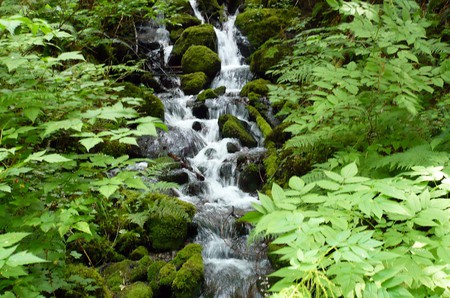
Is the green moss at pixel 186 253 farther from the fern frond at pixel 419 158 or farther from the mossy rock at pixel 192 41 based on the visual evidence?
the mossy rock at pixel 192 41

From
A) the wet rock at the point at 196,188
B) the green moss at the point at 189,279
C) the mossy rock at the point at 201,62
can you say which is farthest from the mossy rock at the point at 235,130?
the green moss at the point at 189,279

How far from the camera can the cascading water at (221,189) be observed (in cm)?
463

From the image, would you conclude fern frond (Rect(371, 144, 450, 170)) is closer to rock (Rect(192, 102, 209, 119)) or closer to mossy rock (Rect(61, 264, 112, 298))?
mossy rock (Rect(61, 264, 112, 298))

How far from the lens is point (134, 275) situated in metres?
4.19

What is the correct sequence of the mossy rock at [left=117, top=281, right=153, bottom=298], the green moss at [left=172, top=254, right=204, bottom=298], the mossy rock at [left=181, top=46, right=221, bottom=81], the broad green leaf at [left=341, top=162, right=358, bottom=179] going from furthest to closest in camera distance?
1. the mossy rock at [left=181, top=46, right=221, bottom=81]
2. the green moss at [left=172, top=254, right=204, bottom=298]
3. the mossy rock at [left=117, top=281, right=153, bottom=298]
4. the broad green leaf at [left=341, top=162, right=358, bottom=179]

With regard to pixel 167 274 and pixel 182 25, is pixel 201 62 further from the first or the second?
pixel 167 274

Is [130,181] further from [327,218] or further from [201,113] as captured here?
[201,113]

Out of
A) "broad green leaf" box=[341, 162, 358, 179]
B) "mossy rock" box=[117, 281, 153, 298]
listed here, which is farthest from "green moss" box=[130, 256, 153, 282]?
"broad green leaf" box=[341, 162, 358, 179]

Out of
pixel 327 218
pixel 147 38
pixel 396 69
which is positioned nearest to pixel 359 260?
pixel 327 218

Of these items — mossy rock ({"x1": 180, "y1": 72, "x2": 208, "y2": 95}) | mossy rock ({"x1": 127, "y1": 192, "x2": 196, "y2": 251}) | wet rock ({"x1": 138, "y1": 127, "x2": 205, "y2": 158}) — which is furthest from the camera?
mossy rock ({"x1": 180, "y1": 72, "x2": 208, "y2": 95})

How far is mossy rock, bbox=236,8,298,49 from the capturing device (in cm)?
1191

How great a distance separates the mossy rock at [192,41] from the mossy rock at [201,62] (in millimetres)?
506

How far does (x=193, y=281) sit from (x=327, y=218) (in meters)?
3.40

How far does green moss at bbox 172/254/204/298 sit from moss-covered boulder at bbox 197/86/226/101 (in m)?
6.14
